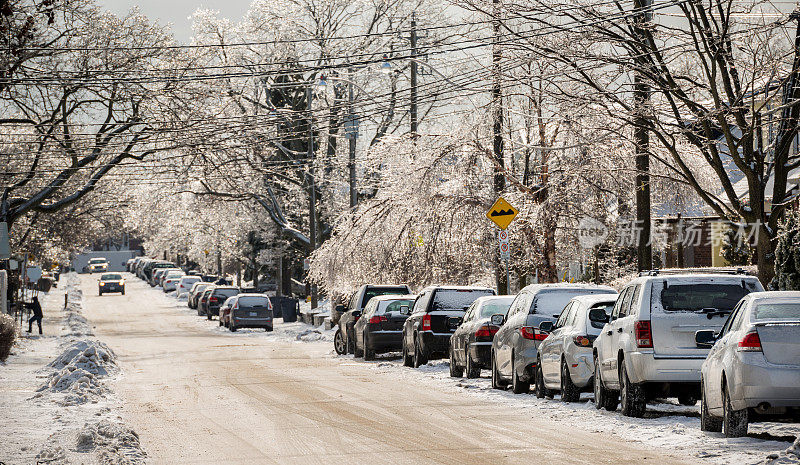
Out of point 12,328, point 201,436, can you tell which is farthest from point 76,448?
point 12,328

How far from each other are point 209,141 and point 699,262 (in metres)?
18.1

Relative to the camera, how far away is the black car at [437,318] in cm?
2445

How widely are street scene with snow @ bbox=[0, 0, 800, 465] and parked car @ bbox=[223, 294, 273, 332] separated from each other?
0.09 metres

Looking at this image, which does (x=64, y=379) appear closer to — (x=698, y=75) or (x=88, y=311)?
(x=698, y=75)

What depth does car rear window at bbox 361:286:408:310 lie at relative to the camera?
31328 mm

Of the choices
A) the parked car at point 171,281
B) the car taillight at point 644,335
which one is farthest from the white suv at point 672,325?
the parked car at point 171,281

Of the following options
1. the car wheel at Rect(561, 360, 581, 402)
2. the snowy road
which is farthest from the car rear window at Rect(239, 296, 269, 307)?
the car wheel at Rect(561, 360, 581, 402)

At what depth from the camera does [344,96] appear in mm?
51844

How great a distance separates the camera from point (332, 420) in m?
14.7

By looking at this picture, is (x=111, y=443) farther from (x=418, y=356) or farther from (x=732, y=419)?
(x=418, y=356)

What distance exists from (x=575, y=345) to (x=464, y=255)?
17.2 meters

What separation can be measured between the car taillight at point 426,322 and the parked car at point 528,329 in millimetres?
5054

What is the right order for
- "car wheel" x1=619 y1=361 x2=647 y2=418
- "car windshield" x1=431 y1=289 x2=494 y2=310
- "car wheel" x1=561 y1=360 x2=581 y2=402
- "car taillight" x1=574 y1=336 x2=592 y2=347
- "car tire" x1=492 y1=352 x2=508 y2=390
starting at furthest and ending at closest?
"car windshield" x1=431 y1=289 x2=494 y2=310, "car tire" x1=492 y1=352 x2=508 y2=390, "car wheel" x1=561 y1=360 x2=581 y2=402, "car taillight" x1=574 y1=336 x2=592 y2=347, "car wheel" x1=619 y1=361 x2=647 y2=418

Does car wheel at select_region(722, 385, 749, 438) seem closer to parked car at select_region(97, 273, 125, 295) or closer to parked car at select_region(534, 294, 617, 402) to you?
parked car at select_region(534, 294, 617, 402)
